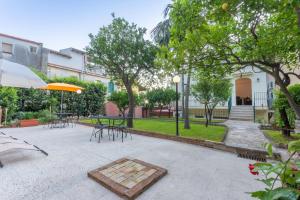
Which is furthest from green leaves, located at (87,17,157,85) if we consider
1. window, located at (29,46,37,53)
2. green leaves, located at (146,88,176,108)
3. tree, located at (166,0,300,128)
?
window, located at (29,46,37,53)

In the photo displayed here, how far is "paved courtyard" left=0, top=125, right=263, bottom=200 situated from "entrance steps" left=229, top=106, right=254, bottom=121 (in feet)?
27.8

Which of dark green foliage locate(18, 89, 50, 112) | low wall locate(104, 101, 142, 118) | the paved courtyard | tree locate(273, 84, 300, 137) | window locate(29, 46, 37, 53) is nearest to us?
the paved courtyard

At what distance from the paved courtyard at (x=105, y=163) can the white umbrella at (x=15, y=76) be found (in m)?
1.94

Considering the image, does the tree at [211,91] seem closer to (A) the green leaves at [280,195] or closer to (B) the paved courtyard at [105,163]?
(B) the paved courtyard at [105,163]

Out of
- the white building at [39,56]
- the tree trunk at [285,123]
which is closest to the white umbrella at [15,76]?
the tree trunk at [285,123]

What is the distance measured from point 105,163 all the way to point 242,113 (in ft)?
39.7

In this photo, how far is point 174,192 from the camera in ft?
8.32

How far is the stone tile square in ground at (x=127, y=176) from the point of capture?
2.50 m

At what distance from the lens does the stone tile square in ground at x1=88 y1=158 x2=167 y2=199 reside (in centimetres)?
250

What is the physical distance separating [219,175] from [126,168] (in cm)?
200

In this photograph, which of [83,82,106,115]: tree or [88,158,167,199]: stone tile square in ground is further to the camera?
[83,82,106,115]: tree

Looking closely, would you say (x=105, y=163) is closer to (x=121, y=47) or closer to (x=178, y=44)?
(x=178, y=44)

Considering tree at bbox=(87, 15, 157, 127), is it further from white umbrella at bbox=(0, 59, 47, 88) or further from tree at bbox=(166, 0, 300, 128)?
white umbrella at bbox=(0, 59, 47, 88)

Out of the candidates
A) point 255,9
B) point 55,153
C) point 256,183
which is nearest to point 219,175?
point 256,183
